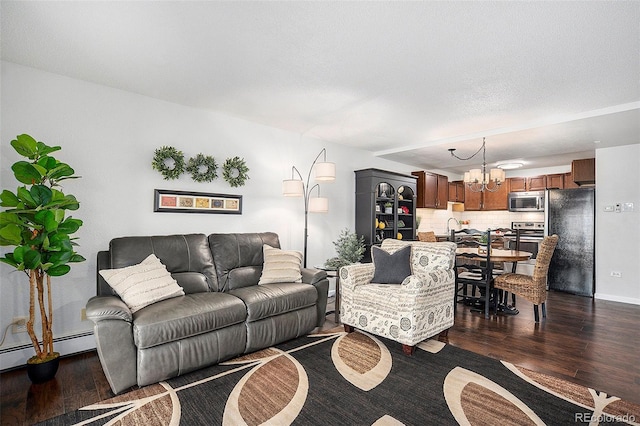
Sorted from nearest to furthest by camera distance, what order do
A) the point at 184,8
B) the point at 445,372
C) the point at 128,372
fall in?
the point at 184,8, the point at 128,372, the point at 445,372

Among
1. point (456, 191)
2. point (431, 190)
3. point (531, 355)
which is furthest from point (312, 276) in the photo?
point (456, 191)

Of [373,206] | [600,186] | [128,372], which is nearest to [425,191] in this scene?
[373,206]

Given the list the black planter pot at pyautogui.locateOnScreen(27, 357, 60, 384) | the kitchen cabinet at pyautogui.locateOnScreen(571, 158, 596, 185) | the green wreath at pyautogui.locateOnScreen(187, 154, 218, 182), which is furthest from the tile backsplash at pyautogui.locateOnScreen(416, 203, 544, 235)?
the black planter pot at pyautogui.locateOnScreen(27, 357, 60, 384)

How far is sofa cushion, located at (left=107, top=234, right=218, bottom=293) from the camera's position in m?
2.90

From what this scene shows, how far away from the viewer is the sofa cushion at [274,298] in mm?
2951

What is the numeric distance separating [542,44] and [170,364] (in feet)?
11.6

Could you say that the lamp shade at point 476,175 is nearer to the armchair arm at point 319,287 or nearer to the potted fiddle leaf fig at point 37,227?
the armchair arm at point 319,287

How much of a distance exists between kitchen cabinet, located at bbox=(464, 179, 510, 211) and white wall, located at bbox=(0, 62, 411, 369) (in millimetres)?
5595

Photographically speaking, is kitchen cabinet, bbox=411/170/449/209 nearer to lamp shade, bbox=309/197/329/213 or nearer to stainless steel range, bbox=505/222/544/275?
stainless steel range, bbox=505/222/544/275

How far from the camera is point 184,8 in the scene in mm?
1994

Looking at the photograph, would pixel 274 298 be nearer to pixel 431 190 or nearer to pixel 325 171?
pixel 325 171

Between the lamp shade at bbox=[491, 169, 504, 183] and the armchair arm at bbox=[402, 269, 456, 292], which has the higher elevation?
the lamp shade at bbox=[491, 169, 504, 183]

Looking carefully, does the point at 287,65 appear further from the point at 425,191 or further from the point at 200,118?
the point at 425,191

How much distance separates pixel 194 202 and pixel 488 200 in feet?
22.7
